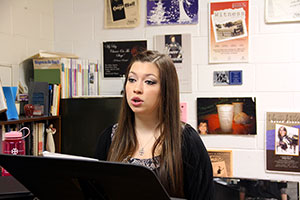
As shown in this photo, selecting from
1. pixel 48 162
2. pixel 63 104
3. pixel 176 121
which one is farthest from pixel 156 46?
pixel 48 162

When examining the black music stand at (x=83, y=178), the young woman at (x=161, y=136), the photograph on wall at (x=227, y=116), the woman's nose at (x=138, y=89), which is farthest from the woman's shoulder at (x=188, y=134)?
the photograph on wall at (x=227, y=116)

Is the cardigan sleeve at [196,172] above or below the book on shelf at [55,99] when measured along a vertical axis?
below

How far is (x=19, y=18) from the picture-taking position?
7.30 feet

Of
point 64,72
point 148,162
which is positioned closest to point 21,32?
point 64,72

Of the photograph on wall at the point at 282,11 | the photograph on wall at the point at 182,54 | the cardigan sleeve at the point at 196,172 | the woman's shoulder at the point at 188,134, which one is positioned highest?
the photograph on wall at the point at 282,11

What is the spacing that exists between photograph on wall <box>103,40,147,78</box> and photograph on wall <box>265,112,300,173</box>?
1088 millimetres

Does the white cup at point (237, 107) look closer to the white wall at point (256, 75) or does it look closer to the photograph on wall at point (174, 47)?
the white wall at point (256, 75)

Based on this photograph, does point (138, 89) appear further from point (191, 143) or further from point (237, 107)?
point (237, 107)

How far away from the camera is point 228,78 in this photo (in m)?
2.29

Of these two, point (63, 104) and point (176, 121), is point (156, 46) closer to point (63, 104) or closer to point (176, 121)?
point (63, 104)

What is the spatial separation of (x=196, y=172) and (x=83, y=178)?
72 cm

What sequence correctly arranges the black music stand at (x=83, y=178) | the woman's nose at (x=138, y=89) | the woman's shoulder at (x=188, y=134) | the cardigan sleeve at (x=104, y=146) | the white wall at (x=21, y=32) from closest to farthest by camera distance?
the black music stand at (x=83, y=178) → the woman's nose at (x=138, y=89) → the woman's shoulder at (x=188, y=134) → the cardigan sleeve at (x=104, y=146) → the white wall at (x=21, y=32)

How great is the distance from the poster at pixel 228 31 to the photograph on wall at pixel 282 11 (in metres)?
0.14

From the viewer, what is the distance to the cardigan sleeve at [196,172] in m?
1.32
